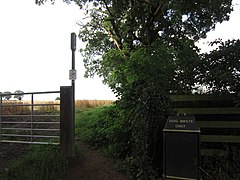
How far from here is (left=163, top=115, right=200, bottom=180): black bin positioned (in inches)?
166

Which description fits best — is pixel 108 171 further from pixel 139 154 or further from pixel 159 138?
pixel 159 138

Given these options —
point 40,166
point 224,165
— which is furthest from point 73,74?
point 224,165

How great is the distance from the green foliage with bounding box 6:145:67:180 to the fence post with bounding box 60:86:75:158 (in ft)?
0.83

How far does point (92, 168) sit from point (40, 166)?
1.14 meters

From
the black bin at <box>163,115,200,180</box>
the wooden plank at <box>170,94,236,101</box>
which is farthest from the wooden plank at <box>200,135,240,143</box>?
the black bin at <box>163,115,200,180</box>

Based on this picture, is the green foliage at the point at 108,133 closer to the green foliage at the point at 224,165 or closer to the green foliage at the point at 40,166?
the green foliage at the point at 40,166

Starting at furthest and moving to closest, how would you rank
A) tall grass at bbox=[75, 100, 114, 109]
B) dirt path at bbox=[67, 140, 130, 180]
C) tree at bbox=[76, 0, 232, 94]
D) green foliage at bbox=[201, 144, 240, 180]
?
tall grass at bbox=[75, 100, 114, 109]
tree at bbox=[76, 0, 232, 94]
dirt path at bbox=[67, 140, 130, 180]
green foliage at bbox=[201, 144, 240, 180]

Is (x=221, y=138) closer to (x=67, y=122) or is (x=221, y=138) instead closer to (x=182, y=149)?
(x=182, y=149)

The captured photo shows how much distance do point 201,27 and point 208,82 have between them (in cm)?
839

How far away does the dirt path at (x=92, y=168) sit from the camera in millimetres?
5754

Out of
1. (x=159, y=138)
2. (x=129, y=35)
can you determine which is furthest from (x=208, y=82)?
(x=129, y=35)

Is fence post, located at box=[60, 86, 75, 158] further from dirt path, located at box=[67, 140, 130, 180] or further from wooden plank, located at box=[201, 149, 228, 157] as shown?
wooden plank, located at box=[201, 149, 228, 157]

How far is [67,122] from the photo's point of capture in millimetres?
6746

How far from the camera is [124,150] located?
259 inches
